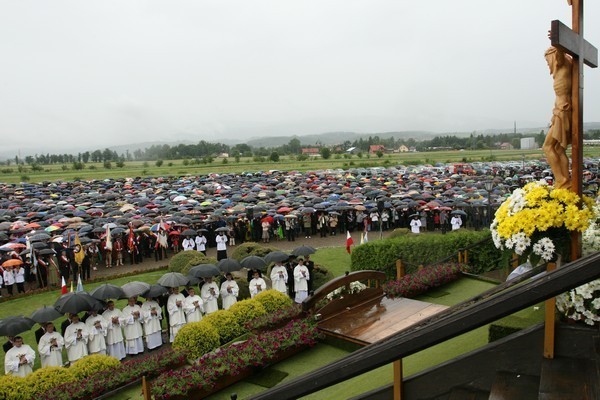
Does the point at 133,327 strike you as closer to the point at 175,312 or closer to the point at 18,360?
the point at 175,312

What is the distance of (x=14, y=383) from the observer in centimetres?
805

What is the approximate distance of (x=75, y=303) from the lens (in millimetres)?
10266

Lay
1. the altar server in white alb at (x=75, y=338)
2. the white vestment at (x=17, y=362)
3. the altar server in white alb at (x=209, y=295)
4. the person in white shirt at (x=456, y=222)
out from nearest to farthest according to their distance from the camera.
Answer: the white vestment at (x=17, y=362) < the altar server in white alb at (x=75, y=338) < the altar server in white alb at (x=209, y=295) < the person in white shirt at (x=456, y=222)

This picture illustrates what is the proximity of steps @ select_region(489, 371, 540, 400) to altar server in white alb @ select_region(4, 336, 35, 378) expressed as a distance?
9.31 m

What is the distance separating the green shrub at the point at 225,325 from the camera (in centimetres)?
986

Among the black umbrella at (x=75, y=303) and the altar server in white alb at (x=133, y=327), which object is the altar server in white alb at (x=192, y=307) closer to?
the altar server in white alb at (x=133, y=327)

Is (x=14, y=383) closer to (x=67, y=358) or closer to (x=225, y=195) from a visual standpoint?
(x=67, y=358)

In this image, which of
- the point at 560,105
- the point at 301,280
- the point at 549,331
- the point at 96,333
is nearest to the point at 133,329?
the point at 96,333

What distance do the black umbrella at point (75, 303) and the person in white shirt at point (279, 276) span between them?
541 cm

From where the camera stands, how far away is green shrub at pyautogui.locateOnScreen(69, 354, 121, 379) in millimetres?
8414

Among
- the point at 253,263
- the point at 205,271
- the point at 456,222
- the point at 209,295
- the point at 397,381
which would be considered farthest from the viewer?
the point at 456,222

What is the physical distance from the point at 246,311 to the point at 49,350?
4234mm

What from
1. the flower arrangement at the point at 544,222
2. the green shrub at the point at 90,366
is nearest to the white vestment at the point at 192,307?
the green shrub at the point at 90,366

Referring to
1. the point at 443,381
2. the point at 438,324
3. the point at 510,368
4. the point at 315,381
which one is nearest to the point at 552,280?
the point at 438,324
